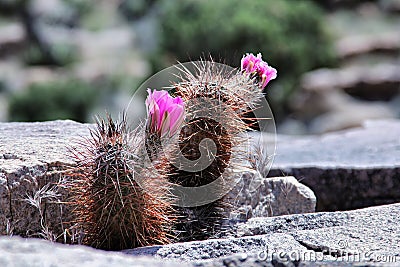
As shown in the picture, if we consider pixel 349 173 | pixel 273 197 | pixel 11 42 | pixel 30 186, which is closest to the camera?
pixel 30 186

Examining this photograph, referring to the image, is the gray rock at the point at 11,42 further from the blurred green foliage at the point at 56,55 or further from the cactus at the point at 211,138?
the cactus at the point at 211,138

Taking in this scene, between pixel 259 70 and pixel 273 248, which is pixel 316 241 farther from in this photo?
pixel 259 70

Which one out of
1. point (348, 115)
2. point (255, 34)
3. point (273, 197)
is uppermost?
point (255, 34)

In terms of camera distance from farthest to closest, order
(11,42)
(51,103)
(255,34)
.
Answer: (11,42), (51,103), (255,34)

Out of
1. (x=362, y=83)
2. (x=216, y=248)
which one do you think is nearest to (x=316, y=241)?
(x=216, y=248)

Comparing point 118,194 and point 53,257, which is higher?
point 118,194

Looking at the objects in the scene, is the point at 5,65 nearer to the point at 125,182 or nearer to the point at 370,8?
the point at 370,8

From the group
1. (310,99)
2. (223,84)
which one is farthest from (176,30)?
(223,84)
